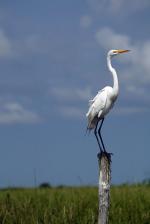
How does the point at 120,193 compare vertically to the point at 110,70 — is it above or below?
below

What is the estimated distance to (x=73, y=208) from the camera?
9.66m

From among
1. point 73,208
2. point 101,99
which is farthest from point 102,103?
point 73,208

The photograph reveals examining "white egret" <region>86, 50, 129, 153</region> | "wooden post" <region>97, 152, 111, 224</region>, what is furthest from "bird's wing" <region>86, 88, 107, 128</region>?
"wooden post" <region>97, 152, 111, 224</region>

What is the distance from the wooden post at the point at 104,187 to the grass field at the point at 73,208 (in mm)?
1352

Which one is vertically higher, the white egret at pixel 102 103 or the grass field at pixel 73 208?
the white egret at pixel 102 103

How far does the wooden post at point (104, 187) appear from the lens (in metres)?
6.81

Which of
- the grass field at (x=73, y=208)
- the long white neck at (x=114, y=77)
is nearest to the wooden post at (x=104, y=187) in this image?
the grass field at (x=73, y=208)

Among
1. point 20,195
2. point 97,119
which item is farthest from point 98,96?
point 20,195

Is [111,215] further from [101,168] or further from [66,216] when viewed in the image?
[101,168]

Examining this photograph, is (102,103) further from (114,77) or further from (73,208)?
(73,208)

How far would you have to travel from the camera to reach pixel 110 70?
336 inches

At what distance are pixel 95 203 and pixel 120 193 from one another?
121cm

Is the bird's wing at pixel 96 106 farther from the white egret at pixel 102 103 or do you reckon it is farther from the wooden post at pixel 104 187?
the wooden post at pixel 104 187

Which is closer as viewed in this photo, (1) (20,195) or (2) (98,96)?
(2) (98,96)
